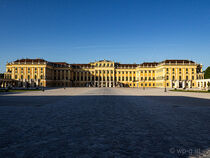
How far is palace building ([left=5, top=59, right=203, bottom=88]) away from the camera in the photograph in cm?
8731

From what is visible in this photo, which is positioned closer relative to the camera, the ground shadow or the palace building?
the ground shadow

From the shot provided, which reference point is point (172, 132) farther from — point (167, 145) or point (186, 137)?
point (167, 145)

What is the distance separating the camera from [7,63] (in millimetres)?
90438

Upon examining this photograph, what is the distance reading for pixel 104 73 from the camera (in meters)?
105

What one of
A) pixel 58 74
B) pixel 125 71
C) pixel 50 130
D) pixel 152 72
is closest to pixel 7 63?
pixel 58 74

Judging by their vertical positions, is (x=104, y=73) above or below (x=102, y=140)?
above

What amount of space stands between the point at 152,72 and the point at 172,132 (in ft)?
327

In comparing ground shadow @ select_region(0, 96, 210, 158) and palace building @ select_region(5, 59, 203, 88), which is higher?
palace building @ select_region(5, 59, 203, 88)

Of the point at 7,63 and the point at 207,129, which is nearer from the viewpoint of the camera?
the point at 207,129

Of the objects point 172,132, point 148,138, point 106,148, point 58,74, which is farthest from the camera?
point 58,74

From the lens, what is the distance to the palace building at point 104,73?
87312 millimetres

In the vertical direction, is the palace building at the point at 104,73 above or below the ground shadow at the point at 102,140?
above

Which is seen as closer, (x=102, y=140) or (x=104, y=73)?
(x=102, y=140)

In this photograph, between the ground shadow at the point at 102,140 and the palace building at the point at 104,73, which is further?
the palace building at the point at 104,73
